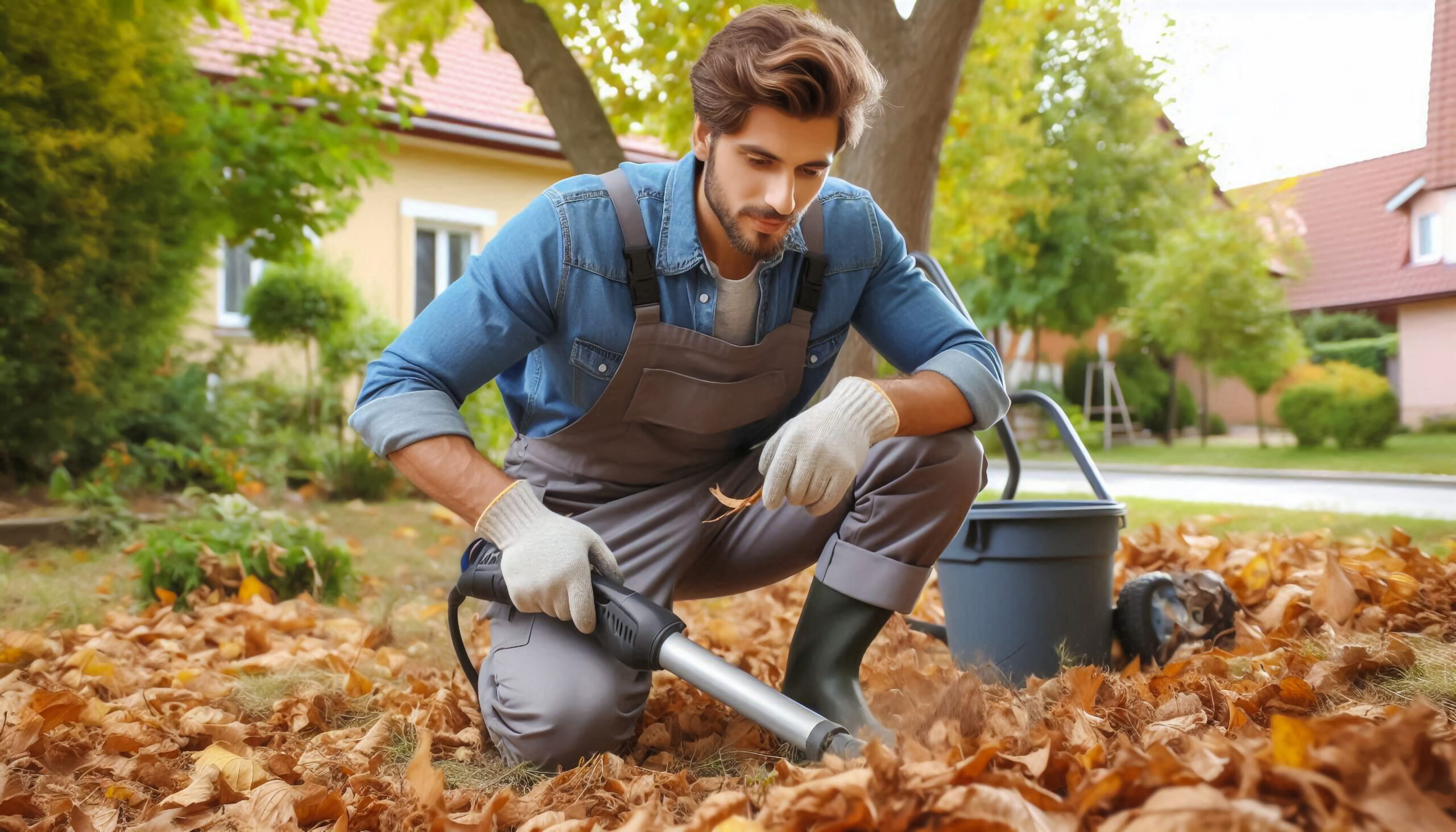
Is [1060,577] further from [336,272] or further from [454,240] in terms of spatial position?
[454,240]

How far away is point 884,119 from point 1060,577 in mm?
1907

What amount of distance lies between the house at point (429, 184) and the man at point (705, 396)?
7.77 m

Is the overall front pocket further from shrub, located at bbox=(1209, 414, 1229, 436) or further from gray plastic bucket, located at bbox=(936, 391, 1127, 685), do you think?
shrub, located at bbox=(1209, 414, 1229, 436)

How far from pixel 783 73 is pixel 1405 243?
14742 mm

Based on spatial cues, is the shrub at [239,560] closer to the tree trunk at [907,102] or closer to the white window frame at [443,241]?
the tree trunk at [907,102]

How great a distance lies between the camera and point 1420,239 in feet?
43.3

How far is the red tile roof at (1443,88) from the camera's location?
8.20 meters

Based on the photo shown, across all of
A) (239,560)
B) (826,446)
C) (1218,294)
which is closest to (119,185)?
(239,560)

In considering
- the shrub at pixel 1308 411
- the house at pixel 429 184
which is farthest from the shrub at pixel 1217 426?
the house at pixel 429 184

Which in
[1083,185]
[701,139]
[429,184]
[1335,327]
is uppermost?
[1083,185]

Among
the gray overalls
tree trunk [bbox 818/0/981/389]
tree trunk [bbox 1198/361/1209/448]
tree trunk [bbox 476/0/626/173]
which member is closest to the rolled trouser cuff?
Answer: the gray overalls

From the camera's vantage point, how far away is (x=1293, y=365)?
1405 centimetres

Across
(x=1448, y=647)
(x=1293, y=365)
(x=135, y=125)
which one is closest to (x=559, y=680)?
(x=1448, y=647)

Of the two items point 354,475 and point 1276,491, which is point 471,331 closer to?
point 354,475
